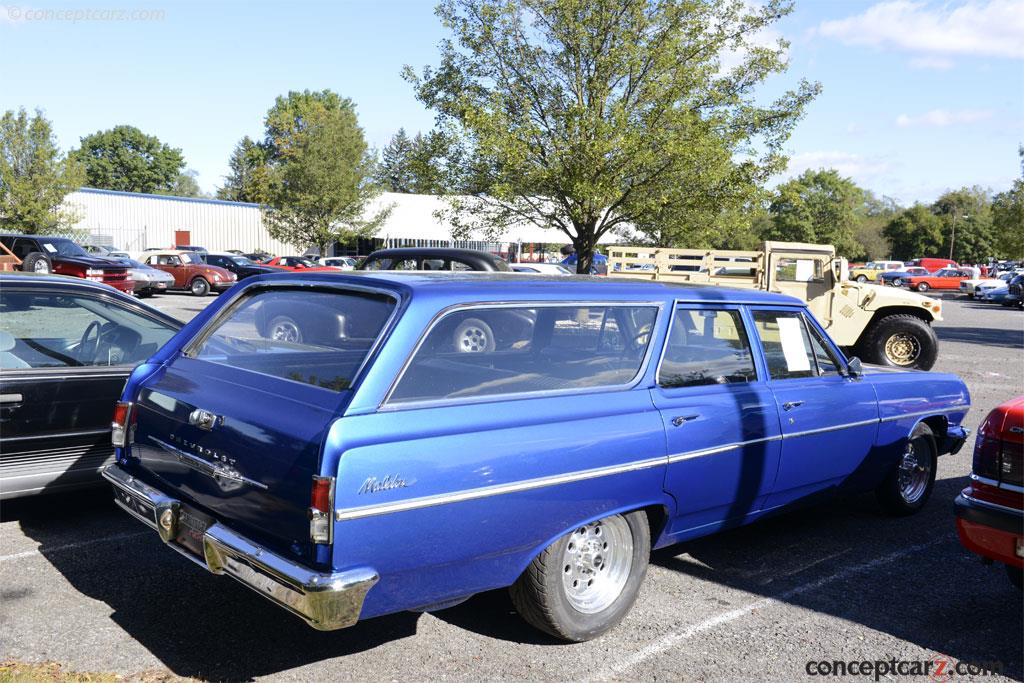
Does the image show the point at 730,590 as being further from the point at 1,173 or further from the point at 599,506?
the point at 1,173

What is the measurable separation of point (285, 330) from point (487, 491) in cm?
138

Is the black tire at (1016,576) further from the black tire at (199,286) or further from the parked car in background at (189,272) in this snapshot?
the black tire at (199,286)

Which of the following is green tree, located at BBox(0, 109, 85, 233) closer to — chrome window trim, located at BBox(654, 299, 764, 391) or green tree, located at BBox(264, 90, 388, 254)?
green tree, located at BBox(264, 90, 388, 254)

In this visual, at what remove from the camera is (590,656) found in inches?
144

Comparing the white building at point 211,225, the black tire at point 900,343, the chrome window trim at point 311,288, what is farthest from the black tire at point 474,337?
the white building at point 211,225

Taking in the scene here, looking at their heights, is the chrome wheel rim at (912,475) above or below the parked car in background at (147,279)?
below

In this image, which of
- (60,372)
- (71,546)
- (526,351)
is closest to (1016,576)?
(526,351)

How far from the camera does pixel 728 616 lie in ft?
13.5

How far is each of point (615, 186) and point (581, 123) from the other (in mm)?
1273

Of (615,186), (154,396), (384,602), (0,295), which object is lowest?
(384,602)

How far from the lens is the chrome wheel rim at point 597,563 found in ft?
12.1

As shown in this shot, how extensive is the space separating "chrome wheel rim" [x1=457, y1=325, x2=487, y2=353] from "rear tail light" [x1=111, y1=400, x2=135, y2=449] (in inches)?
65.9

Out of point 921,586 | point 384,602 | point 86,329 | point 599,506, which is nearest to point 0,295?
point 86,329

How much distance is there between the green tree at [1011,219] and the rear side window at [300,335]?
36.9 metres
